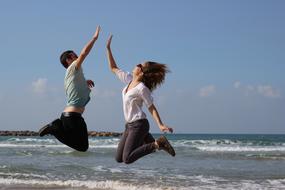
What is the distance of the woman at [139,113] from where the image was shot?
22.0 feet

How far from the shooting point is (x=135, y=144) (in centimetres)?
683

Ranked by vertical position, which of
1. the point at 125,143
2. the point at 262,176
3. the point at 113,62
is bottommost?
the point at 262,176

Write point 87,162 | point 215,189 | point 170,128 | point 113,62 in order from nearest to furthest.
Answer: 1. point 170,128
2. point 113,62
3. point 215,189
4. point 87,162

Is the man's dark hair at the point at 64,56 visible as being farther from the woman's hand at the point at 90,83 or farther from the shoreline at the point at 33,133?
the shoreline at the point at 33,133

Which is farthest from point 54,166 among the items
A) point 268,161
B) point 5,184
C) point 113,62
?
point 113,62

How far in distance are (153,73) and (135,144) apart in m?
0.97

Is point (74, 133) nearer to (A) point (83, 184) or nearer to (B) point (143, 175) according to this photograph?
(A) point (83, 184)

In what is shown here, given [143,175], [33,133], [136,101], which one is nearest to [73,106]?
[136,101]

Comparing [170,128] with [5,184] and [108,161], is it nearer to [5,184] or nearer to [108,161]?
[5,184]

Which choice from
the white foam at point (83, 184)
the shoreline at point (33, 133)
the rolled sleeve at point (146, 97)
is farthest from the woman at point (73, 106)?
the shoreline at point (33, 133)

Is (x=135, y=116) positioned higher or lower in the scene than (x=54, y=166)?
higher

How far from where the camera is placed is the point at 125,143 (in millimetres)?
6887

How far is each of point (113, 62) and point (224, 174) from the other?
36.9 ft

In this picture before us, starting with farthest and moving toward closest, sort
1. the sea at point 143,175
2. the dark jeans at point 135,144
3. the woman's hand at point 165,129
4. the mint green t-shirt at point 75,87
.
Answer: the sea at point 143,175
the dark jeans at point 135,144
the mint green t-shirt at point 75,87
the woman's hand at point 165,129
